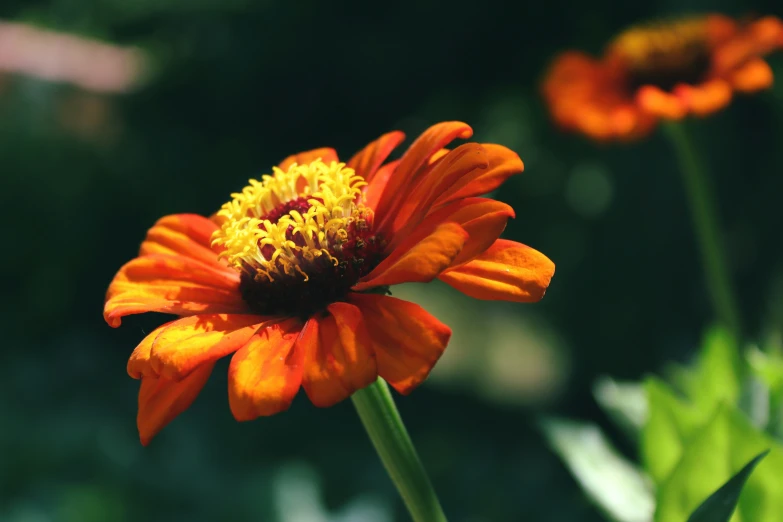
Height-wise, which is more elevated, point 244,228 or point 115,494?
point 244,228

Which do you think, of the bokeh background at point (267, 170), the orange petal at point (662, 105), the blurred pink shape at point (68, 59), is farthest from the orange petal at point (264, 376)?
the blurred pink shape at point (68, 59)

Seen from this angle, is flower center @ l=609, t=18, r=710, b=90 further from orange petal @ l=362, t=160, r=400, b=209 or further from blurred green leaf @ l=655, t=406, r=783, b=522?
blurred green leaf @ l=655, t=406, r=783, b=522

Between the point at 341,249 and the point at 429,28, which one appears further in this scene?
the point at 429,28

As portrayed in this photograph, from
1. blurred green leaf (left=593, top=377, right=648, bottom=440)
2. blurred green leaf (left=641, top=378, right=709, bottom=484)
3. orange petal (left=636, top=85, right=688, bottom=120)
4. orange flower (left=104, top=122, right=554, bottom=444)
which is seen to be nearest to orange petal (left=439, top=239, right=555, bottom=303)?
orange flower (left=104, top=122, right=554, bottom=444)

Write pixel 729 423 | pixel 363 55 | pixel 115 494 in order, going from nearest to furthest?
1. pixel 729 423
2. pixel 115 494
3. pixel 363 55

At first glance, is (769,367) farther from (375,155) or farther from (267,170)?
(267,170)

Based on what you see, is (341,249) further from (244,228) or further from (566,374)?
(566,374)

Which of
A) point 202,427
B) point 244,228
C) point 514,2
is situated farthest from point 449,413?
point 244,228

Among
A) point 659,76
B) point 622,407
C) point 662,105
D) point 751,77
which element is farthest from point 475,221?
point 659,76
